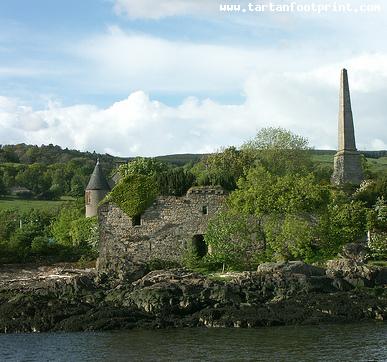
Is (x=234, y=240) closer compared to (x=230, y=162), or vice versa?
(x=234, y=240)

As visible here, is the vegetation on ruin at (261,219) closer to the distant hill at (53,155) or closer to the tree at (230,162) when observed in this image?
the tree at (230,162)

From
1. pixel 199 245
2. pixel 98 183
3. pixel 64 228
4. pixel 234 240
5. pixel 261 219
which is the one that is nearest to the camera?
pixel 234 240

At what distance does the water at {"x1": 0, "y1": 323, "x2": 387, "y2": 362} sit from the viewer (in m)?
24.2

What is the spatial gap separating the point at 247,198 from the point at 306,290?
9.74 metres

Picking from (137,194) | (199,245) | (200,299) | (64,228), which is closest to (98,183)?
(64,228)

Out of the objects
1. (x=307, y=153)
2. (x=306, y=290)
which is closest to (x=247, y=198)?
(x=306, y=290)

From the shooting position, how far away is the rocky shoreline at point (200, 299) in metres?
30.4

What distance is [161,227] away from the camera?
143 feet

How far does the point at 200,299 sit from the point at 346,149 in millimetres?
28808

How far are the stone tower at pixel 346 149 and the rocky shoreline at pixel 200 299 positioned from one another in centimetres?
2169

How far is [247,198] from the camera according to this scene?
137ft

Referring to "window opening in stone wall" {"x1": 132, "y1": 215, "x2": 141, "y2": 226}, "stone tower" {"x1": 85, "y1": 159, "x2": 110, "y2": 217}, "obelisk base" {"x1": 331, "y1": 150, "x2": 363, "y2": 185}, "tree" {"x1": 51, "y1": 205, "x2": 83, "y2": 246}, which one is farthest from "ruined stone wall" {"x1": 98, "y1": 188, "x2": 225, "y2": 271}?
"stone tower" {"x1": 85, "y1": 159, "x2": 110, "y2": 217}

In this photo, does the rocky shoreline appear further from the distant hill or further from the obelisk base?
the distant hill

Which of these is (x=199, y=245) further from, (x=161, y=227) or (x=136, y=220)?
(x=136, y=220)
